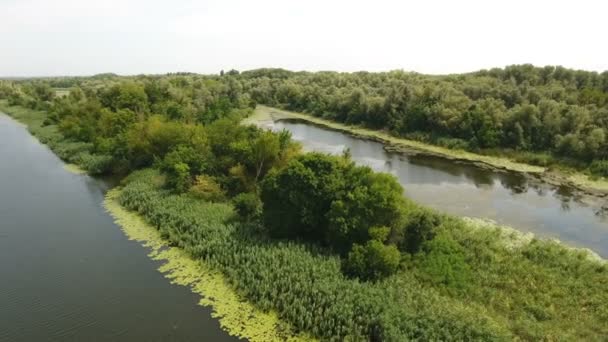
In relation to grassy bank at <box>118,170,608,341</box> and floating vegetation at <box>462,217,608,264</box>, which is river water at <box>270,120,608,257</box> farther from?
grassy bank at <box>118,170,608,341</box>

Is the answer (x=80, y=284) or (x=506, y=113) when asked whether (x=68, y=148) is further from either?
(x=506, y=113)

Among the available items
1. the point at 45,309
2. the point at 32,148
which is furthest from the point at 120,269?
the point at 32,148

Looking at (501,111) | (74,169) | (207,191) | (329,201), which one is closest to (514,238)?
(329,201)

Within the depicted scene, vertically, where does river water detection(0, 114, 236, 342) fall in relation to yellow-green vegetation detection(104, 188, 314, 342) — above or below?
below

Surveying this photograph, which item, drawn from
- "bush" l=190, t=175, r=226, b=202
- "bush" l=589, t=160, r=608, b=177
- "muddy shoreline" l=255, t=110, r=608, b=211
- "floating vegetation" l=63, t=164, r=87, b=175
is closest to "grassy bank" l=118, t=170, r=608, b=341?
"bush" l=190, t=175, r=226, b=202

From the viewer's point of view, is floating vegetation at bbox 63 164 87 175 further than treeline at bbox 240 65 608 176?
No

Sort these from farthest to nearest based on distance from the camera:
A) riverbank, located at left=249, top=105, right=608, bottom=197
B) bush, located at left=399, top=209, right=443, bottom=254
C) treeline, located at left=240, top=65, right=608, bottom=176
Answer: 1. treeline, located at left=240, top=65, right=608, bottom=176
2. riverbank, located at left=249, top=105, right=608, bottom=197
3. bush, located at left=399, top=209, right=443, bottom=254
